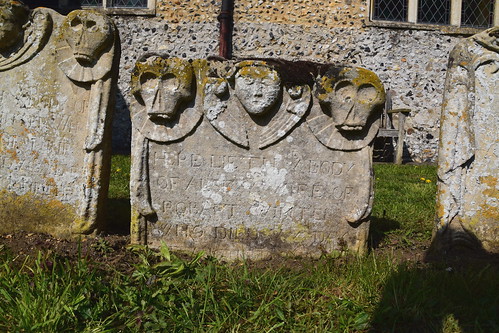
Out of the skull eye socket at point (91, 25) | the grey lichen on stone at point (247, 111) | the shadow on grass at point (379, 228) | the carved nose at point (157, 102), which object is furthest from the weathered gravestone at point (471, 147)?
the skull eye socket at point (91, 25)

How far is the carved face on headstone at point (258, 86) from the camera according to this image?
3.52 m

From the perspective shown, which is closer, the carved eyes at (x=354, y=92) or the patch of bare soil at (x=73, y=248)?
the patch of bare soil at (x=73, y=248)

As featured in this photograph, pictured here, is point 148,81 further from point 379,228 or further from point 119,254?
point 379,228

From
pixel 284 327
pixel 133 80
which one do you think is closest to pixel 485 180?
pixel 284 327

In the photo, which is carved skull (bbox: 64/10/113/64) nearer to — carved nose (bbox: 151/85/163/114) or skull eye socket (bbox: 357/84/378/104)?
carved nose (bbox: 151/85/163/114)

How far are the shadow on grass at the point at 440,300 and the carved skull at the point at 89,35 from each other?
279 centimetres

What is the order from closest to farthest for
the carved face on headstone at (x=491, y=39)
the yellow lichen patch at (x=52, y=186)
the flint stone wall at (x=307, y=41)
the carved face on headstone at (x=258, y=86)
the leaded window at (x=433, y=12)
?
the carved face on headstone at (x=258, y=86) → the carved face on headstone at (x=491, y=39) → the yellow lichen patch at (x=52, y=186) → the flint stone wall at (x=307, y=41) → the leaded window at (x=433, y=12)

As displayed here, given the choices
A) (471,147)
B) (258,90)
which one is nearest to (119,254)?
(258,90)

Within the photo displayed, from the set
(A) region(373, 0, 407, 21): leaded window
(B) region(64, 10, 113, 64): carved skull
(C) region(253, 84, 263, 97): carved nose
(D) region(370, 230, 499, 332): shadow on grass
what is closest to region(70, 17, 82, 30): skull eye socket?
(B) region(64, 10, 113, 64): carved skull

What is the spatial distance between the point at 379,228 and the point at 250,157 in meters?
1.71

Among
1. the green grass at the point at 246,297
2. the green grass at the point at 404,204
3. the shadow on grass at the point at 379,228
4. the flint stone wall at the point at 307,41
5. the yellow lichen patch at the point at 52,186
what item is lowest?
the green grass at the point at 246,297

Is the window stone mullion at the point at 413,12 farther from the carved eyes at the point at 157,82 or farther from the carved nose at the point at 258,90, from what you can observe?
the carved eyes at the point at 157,82

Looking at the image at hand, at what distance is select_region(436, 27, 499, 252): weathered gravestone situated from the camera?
3709 mm

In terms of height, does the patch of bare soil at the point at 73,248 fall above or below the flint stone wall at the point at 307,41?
below
